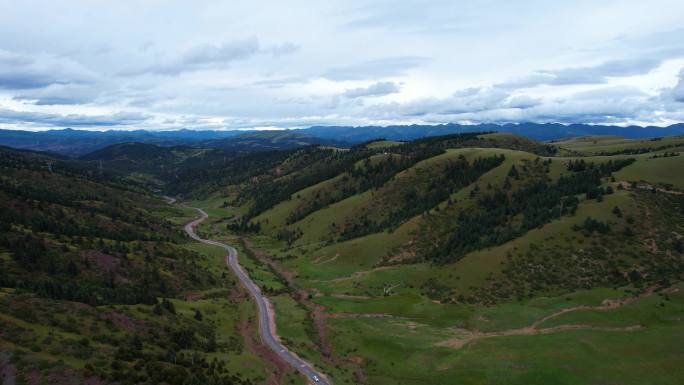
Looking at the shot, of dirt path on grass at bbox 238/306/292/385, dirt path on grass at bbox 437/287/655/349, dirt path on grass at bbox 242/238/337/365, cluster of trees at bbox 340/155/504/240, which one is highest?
cluster of trees at bbox 340/155/504/240

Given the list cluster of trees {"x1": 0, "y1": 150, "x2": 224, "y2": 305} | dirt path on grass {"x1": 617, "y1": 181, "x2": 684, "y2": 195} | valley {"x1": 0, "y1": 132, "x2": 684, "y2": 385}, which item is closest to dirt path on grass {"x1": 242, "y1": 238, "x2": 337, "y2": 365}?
valley {"x1": 0, "y1": 132, "x2": 684, "y2": 385}

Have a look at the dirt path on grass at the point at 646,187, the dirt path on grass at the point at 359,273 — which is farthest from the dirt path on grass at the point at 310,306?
the dirt path on grass at the point at 646,187

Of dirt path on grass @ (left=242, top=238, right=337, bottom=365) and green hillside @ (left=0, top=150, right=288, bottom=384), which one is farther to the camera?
dirt path on grass @ (left=242, top=238, right=337, bottom=365)

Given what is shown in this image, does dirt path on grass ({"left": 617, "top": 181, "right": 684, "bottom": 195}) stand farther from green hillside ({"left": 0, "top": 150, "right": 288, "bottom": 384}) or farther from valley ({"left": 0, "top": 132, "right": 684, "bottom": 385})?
green hillside ({"left": 0, "top": 150, "right": 288, "bottom": 384})

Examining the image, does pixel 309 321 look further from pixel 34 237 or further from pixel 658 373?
pixel 34 237

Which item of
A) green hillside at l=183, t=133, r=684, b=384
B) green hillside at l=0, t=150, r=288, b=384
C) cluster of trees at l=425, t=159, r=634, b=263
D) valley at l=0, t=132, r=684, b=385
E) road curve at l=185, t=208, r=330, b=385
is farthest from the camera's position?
cluster of trees at l=425, t=159, r=634, b=263

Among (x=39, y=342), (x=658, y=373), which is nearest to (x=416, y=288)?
(x=658, y=373)

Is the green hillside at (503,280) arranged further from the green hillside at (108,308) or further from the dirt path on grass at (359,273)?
the green hillside at (108,308)

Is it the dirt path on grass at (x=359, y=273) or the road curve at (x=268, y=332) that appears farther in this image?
the dirt path on grass at (x=359, y=273)

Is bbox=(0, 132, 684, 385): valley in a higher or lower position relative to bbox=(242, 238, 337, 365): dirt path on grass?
higher
